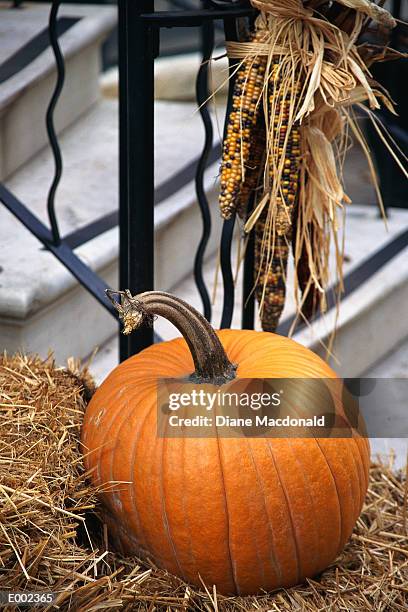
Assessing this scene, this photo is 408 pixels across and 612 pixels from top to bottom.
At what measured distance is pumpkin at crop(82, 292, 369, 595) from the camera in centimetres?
143

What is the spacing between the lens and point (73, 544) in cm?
145

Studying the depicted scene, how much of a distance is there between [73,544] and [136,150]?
2.62 feet

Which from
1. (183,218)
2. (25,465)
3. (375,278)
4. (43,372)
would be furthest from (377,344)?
(25,465)

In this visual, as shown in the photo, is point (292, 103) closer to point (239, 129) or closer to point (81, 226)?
point (239, 129)

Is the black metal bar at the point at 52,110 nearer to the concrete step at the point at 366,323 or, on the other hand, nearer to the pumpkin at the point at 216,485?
the concrete step at the point at 366,323

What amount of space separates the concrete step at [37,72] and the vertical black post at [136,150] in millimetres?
1032

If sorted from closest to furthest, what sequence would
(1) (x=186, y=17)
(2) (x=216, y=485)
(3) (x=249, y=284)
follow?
(2) (x=216, y=485), (1) (x=186, y=17), (3) (x=249, y=284)

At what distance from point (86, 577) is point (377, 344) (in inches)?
65.3

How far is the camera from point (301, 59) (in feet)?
5.20

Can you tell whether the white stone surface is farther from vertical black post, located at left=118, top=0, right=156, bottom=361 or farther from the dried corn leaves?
the dried corn leaves

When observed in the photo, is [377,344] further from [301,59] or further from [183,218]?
[301,59]

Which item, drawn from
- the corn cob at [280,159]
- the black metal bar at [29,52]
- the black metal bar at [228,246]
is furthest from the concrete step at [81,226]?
the corn cob at [280,159]

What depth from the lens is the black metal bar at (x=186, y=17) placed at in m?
1.65

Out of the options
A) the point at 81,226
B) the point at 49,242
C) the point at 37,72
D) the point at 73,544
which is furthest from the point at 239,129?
the point at 37,72
